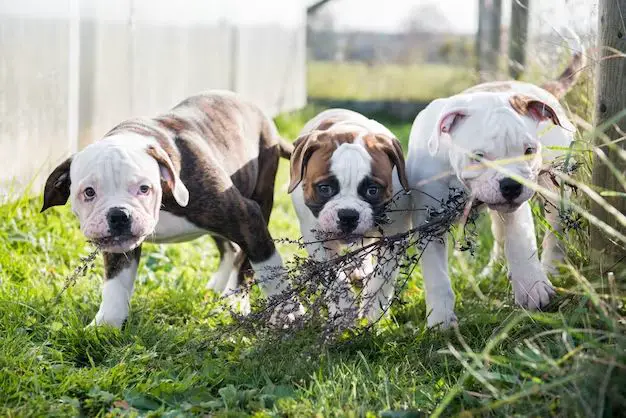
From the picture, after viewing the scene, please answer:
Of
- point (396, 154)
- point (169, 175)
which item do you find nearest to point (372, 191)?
point (396, 154)

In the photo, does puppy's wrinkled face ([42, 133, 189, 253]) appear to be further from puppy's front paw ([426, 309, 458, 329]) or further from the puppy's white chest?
puppy's front paw ([426, 309, 458, 329])

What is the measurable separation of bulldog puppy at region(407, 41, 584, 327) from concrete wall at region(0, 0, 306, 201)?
2.96 metres

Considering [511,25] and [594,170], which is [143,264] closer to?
[594,170]

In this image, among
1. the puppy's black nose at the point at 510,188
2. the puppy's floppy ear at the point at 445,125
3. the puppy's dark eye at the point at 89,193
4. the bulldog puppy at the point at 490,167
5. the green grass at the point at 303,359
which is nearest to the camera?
the green grass at the point at 303,359

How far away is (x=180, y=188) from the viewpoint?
4.41 m

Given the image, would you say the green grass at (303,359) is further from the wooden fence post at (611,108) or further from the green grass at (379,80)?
the green grass at (379,80)

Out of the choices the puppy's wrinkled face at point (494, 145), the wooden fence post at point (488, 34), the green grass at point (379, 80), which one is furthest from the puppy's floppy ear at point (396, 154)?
the green grass at point (379, 80)

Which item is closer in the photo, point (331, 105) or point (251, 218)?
point (251, 218)

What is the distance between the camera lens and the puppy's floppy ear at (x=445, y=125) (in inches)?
170

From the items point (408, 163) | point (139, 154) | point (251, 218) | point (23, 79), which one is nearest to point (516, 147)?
point (408, 163)

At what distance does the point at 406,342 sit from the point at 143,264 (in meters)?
2.21

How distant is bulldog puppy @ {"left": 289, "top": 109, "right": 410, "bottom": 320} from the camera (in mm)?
4367

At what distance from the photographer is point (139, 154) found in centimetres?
430

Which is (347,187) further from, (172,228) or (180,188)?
(172,228)
